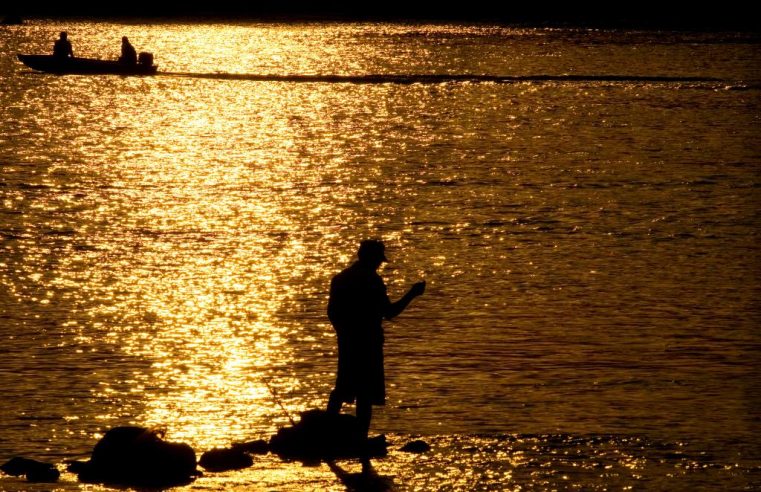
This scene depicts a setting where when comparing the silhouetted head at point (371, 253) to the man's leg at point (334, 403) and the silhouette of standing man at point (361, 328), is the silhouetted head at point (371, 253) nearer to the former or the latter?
the silhouette of standing man at point (361, 328)

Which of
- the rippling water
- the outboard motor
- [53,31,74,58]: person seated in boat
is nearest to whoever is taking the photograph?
the rippling water

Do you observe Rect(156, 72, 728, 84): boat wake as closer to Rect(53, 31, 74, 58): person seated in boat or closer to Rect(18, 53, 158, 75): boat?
Rect(18, 53, 158, 75): boat

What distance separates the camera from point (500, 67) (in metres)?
90.2

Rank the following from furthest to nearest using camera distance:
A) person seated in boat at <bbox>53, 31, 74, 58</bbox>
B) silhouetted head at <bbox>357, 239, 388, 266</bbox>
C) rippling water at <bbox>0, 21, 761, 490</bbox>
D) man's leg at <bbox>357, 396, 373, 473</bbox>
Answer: person seated in boat at <bbox>53, 31, 74, 58</bbox> < rippling water at <bbox>0, 21, 761, 490</bbox> < man's leg at <bbox>357, 396, 373, 473</bbox> < silhouetted head at <bbox>357, 239, 388, 266</bbox>

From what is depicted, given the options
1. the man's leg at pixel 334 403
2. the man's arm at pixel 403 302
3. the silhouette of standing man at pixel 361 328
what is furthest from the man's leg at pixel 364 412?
the man's arm at pixel 403 302

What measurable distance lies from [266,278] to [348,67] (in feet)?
236

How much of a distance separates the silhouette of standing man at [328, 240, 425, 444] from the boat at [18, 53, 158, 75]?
5752 centimetres

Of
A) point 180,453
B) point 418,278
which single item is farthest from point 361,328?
point 418,278

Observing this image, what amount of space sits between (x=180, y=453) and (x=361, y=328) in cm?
186

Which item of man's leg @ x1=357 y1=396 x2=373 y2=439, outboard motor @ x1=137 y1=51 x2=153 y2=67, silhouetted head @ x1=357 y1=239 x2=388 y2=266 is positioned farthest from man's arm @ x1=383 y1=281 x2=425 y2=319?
outboard motor @ x1=137 y1=51 x2=153 y2=67

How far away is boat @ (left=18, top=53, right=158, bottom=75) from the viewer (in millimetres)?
70812

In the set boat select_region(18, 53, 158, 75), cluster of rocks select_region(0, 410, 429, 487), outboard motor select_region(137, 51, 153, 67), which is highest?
outboard motor select_region(137, 51, 153, 67)

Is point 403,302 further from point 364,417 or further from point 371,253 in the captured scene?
point 364,417

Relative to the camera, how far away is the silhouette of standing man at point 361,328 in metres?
14.1
